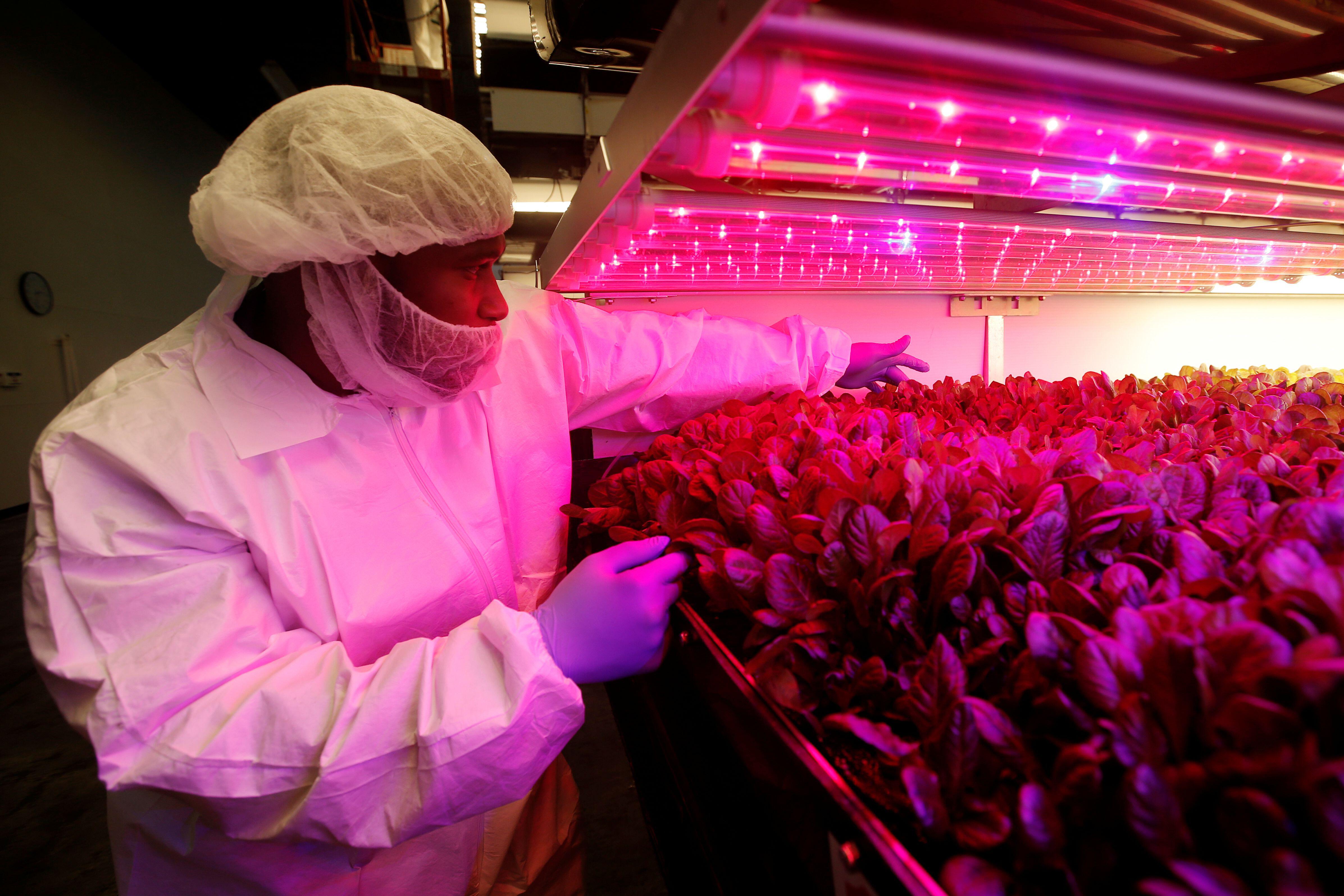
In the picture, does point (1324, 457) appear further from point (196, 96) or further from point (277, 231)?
point (196, 96)

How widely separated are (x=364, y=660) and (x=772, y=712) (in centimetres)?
78

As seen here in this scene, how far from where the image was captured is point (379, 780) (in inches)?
25.4

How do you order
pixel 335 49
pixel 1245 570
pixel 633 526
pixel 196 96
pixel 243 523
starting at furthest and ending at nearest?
pixel 196 96
pixel 335 49
pixel 633 526
pixel 243 523
pixel 1245 570

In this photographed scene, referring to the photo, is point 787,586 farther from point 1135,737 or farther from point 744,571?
point 1135,737

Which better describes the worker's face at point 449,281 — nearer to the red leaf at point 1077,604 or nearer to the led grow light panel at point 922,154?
the led grow light panel at point 922,154

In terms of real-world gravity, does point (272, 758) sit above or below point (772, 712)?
below

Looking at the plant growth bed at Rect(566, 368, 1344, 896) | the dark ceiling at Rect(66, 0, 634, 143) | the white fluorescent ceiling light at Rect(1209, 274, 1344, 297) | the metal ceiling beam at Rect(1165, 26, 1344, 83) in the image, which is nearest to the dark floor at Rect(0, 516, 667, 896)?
the plant growth bed at Rect(566, 368, 1344, 896)

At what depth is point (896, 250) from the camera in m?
1.25

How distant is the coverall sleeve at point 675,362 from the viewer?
1304mm

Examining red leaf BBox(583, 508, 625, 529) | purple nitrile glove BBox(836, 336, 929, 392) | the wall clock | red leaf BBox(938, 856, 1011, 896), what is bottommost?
red leaf BBox(938, 856, 1011, 896)

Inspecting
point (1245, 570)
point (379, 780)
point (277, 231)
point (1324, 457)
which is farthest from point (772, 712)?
point (277, 231)

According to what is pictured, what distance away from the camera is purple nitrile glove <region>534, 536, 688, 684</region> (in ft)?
2.41

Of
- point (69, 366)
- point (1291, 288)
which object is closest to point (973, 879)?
point (1291, 288)

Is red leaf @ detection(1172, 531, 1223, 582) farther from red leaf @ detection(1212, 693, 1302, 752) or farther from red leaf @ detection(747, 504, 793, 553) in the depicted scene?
red leaf @ detection(747, 504, 793, 553)
